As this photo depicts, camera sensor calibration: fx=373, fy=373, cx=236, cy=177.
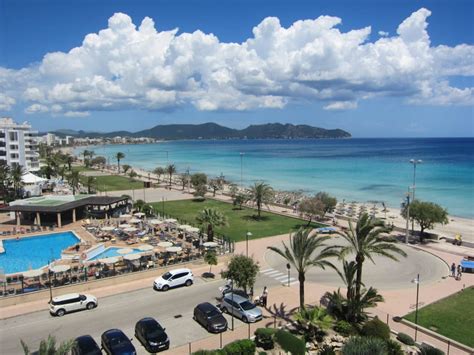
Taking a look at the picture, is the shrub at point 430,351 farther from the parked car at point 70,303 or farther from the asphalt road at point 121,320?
the parked car at point 70,303

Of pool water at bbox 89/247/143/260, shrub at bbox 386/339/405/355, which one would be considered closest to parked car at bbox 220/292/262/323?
shrub at bbox 386/339/405/355

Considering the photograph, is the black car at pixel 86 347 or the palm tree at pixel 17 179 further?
the palm tree at pixel 17 179

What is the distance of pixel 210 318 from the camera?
1880 centimetres

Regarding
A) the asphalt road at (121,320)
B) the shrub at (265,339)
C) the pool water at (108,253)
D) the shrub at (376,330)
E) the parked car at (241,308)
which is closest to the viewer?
the shrub at (265,339)

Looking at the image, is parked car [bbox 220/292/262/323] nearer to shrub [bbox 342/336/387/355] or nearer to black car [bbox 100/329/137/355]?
black car [bbox 100/329/137/355]

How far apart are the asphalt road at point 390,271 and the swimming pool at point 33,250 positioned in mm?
18569

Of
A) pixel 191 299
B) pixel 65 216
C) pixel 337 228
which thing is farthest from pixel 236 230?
pixel 65 216

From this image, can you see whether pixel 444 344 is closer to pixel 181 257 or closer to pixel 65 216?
pixel 181 257

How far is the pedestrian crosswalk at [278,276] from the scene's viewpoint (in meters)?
25.8

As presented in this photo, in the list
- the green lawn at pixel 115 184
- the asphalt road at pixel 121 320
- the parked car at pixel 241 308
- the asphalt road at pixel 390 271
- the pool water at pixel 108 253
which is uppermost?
the parked car at pixel 241 308

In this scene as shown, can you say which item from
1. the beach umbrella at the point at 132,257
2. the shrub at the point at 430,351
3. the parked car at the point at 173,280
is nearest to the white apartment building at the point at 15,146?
the beach umbrella at the point at 132,257

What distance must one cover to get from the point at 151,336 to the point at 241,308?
5.21 m

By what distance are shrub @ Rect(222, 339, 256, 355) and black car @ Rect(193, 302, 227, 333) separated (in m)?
2.69

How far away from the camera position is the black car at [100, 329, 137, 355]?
52.2ft
